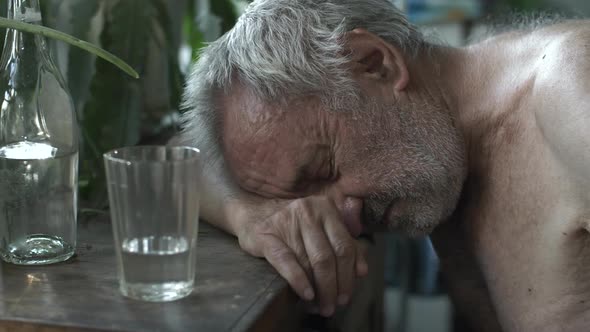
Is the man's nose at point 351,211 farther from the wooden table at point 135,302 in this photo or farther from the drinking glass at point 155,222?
the drinking glass at point 155,222

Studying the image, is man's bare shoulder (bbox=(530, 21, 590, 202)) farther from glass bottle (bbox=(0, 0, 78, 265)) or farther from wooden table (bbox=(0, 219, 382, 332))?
glass bottle (bbox=(0, 0, 78, 265))

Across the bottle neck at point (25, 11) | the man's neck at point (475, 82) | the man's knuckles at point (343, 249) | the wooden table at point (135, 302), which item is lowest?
the wooden table at point (135, 302)

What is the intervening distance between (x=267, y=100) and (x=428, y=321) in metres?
1.77

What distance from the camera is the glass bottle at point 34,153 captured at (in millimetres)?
1056

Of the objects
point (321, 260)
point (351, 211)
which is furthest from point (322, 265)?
point (351, 211)

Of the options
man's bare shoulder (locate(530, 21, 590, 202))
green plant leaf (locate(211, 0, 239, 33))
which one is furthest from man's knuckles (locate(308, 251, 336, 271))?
green plant leaf (locate(211, 0, 239, 33))

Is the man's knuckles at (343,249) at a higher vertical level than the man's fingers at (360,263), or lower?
higher

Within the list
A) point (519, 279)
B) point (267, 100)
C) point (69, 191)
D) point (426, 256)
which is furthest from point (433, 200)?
point (426, 256)

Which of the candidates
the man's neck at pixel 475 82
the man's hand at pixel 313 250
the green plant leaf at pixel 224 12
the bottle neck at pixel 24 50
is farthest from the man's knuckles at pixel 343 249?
the green plant leaf at pixel 224 12

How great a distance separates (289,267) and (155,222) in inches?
9.2

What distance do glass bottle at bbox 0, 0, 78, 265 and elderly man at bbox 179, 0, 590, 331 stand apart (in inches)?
10.0

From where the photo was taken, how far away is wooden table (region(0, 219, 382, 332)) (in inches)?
32.3

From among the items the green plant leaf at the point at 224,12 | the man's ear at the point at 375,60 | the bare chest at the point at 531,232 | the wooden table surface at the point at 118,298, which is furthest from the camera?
the green plant leaf at the point at 224,12

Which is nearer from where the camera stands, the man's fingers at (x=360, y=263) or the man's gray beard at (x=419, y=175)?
the man's fingers at (x=360, y=263)
